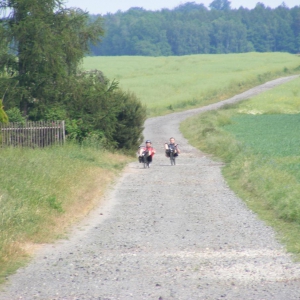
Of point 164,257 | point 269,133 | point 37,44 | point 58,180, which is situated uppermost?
point 37,44

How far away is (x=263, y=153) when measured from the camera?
25078 mm

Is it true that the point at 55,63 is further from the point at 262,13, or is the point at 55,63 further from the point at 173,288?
the point at 262,13

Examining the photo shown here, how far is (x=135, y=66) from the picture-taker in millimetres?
102062

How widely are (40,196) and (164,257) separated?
3.96 metres

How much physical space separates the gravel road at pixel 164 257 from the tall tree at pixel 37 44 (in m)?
9.21

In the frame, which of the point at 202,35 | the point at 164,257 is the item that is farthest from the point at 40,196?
the point at 202,35

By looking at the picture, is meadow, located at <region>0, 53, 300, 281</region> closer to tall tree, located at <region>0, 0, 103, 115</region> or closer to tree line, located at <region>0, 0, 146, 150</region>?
tree line, located at <region>0, 0, 146, 150</region>

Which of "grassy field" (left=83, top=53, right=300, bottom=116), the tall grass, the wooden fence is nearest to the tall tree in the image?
the wooden fence

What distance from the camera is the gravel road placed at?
25.7ft

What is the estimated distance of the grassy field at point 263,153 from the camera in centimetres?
1340

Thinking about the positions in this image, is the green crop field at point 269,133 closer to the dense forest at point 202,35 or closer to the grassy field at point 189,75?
the grassy field at point 189,75

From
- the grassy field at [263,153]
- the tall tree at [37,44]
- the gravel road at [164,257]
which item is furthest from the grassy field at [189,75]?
the gravel road at [164,257]

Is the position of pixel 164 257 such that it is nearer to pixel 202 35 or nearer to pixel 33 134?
pixel 33 134

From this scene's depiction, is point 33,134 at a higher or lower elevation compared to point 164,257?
higher
